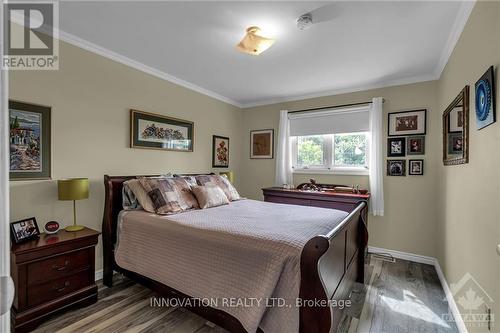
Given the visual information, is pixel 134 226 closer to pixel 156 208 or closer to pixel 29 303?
pixel 156 208

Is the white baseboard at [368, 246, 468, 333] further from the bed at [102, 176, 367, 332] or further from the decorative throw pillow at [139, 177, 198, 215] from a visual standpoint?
the decorative throw pillow at [139, 177, 198, 215]

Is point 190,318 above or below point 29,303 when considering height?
below

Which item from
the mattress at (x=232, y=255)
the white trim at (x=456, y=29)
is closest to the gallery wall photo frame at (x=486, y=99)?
the white trim at (x=456, y=29)

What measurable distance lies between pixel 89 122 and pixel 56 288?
1.56 meters

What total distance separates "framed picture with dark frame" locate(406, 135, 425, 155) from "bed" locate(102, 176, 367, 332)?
1.41m

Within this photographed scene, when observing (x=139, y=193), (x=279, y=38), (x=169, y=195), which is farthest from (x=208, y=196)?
(x=279, y=38)

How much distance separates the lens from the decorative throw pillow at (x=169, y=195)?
2354 mm

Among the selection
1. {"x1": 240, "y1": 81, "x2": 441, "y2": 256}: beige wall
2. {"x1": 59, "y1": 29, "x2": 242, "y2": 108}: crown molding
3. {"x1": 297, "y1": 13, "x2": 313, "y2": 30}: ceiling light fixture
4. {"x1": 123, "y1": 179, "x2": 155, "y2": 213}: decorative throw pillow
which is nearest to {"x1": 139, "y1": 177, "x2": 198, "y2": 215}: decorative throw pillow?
{"x1": 123, "y1": 179, "x2": 155, "y2": 213}: decorative throw pillow

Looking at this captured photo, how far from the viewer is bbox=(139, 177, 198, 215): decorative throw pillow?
2.35 metres

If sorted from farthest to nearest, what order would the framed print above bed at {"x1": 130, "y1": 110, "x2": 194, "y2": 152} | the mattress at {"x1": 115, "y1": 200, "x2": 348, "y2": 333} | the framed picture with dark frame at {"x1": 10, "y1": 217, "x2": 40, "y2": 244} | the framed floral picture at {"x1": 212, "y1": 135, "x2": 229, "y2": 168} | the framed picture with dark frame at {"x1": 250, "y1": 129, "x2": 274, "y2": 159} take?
the framed picture with dark frame at {"x1": 250, "y1": 129, "x2": 274, "y2": 159} → the framed floral picture at {"x1": 212, "y1": 135, "x2": 229, "y2": 168} → the framed print above bed at {"x1": 130, "y1": 110, "x2": 194, "y2": 152} → the framed picture with dark frame at {"x1": 10, "y1": 217, "x2": 40, "y2": 244} → the mattress at {"x1": 115, "y1": 200, "x2": 348, "y2": 333}

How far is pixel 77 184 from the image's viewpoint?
2184 mm

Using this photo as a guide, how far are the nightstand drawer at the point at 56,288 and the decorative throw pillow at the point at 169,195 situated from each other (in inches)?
32.5

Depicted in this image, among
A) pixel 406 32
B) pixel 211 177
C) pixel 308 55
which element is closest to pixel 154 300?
pixel 211 177

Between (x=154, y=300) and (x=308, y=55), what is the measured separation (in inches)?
114
